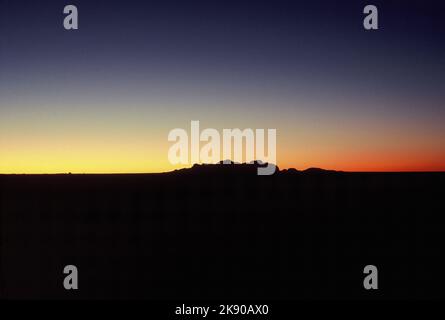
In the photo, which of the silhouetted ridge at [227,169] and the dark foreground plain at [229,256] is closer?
the dark foreground plain at [229,256]

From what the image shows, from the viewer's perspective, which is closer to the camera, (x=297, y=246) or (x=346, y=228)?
(x=297, y=246)

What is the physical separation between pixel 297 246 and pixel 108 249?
267 inches

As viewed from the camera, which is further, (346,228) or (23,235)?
(346,228)

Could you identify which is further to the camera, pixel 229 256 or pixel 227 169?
pixel 227 169

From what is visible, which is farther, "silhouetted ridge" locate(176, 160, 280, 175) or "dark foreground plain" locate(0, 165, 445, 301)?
"silhouetted ridge" locate(176, 160, 280, 175)
